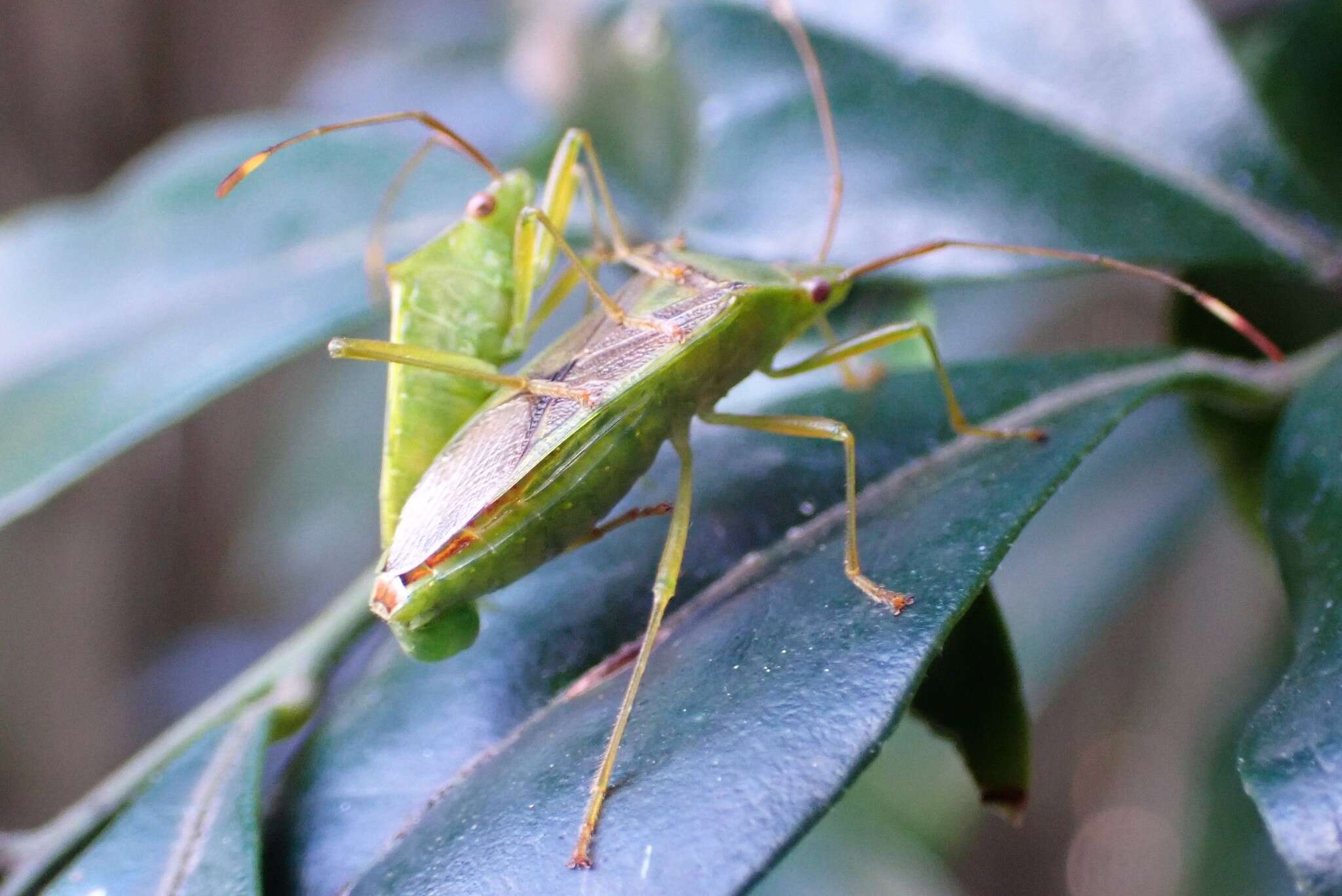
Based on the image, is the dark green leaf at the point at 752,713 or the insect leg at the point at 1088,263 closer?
the dark green leaf at the point at 752,713

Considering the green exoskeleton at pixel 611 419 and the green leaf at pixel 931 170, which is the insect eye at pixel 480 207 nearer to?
the green exoskeleton at pixel 611 419

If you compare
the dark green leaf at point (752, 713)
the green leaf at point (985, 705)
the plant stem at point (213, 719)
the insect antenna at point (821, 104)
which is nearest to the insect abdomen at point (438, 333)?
the plant stem at point (213, 719)

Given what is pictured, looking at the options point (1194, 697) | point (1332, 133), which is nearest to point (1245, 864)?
point (1194, 697)

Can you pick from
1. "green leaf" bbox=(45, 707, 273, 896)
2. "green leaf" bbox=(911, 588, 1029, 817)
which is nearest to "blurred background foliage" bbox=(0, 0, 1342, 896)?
"green leaf" bbox=(911, 588, 1029, 817)

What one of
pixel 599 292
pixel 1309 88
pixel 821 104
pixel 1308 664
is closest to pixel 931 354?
pixel 599 292

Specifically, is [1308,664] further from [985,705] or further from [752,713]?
[752,713]

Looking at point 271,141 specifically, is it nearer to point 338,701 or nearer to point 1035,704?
point 338,701
